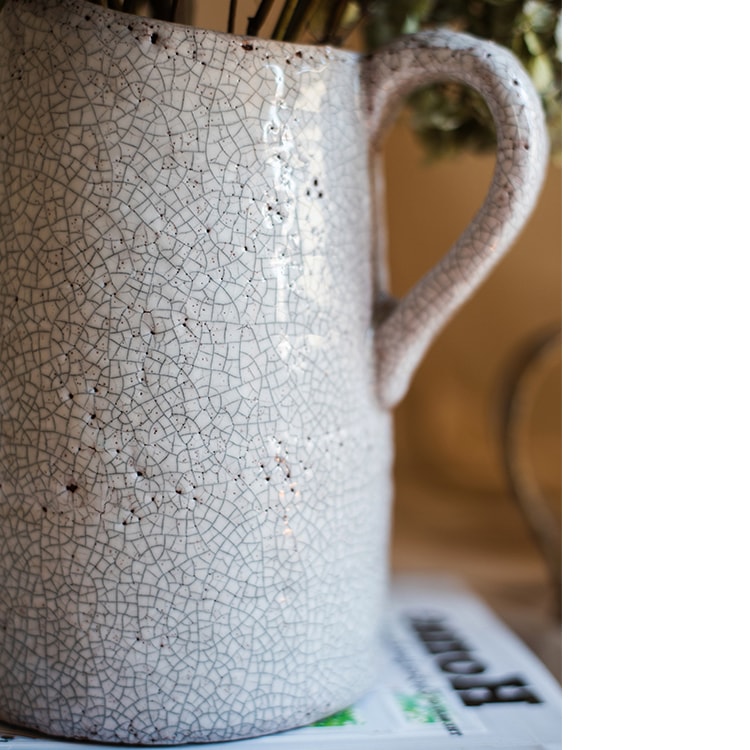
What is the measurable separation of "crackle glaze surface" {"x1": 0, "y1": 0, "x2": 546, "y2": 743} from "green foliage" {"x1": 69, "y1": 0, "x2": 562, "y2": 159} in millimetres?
69

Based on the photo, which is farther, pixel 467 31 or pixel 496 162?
pixel 467 31

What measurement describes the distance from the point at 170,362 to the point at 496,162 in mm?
143

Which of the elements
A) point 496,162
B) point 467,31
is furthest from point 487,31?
point 496,162

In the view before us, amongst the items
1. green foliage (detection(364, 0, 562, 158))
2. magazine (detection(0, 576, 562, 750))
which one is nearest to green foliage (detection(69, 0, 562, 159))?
green foliage (detection(364, 0, 562, 158))

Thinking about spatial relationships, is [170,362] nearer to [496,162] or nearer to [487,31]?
[496,162]

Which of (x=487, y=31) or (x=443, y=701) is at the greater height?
(x=487, y=31)

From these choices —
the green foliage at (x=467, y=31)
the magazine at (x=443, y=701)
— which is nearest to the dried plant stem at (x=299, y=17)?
the green foliage at (x=467, y=31)

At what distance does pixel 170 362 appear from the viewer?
34cm

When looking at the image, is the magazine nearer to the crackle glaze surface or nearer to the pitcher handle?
the crackle glaze surface

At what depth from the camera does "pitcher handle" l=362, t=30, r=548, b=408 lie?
37 cm

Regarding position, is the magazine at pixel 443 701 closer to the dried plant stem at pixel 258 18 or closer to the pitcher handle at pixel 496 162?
the pitcher handle at pixel 496 162

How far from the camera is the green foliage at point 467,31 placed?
43 cm
